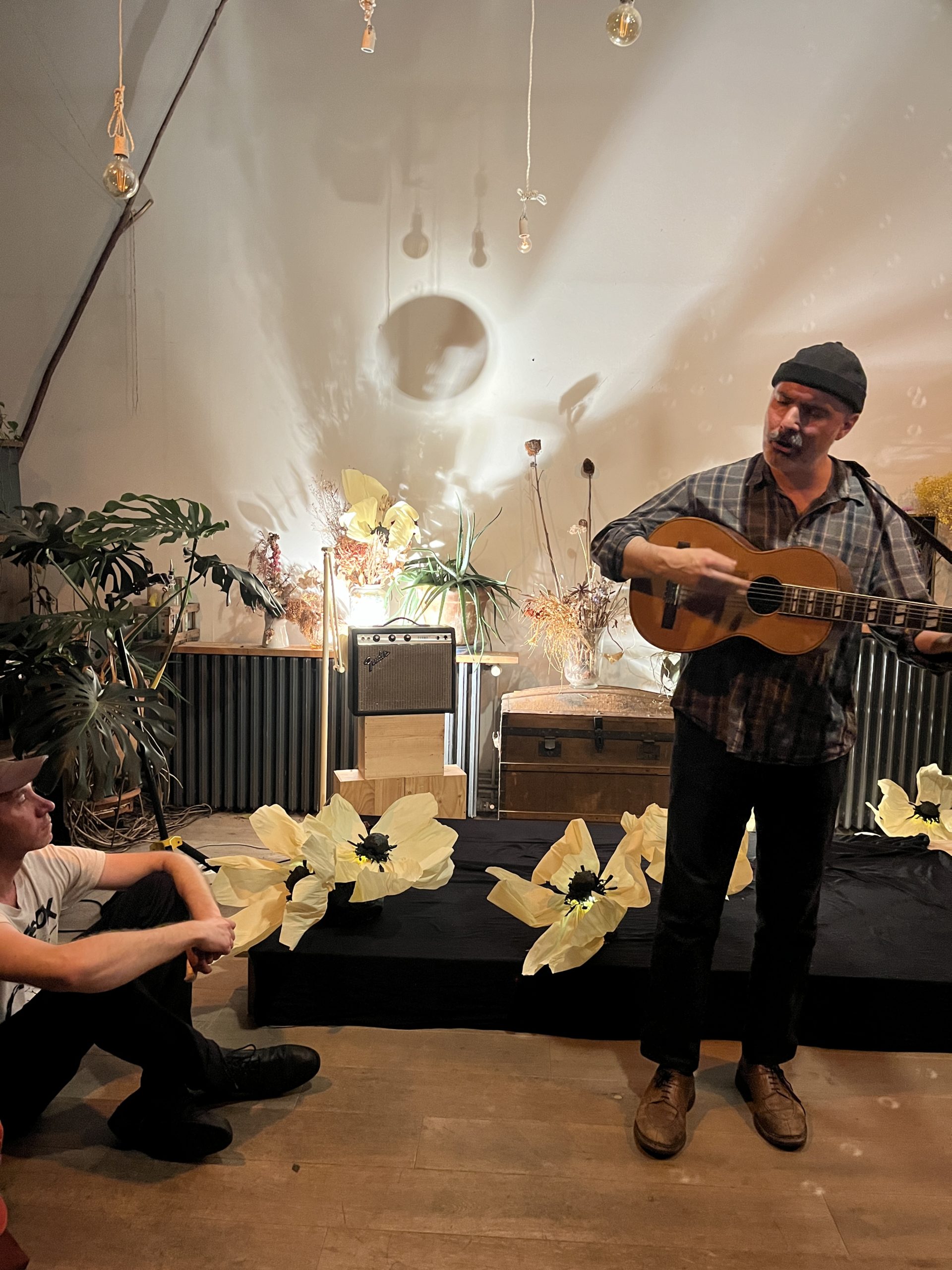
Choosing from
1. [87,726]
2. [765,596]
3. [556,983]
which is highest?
[765,596]

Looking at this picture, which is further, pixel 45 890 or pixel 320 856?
pixel 320 856

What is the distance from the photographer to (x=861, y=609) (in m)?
1.56

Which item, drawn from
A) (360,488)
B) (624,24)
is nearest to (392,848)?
(360,488)

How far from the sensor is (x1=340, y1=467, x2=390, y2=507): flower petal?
3.66 meters

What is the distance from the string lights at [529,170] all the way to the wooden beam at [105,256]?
134 centimetres

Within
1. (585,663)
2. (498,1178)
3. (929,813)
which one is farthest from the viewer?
(585,663)

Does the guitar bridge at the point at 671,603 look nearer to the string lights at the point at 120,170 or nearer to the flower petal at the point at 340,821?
the flower petal at the point at 340,821

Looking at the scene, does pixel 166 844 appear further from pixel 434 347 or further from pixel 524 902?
pixel 434 347

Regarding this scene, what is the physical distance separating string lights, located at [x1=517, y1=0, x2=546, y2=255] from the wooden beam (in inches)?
52.9

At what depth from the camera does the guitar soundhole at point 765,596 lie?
5.25 feet

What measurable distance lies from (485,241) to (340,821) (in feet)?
9.18

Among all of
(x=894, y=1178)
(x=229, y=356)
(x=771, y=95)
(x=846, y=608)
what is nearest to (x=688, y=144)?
(x=771, y=95)

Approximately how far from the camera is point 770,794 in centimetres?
169

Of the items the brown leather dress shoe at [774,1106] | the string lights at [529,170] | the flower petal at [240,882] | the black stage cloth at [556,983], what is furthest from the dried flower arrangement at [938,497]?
the flower petal at [240,882]
